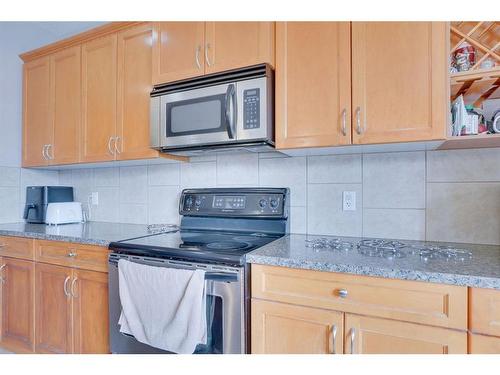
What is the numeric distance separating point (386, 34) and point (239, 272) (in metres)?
1.22

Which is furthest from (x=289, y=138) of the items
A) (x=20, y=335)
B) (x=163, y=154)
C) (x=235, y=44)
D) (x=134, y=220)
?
(x=20, y=335)

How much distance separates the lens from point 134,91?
1925mm

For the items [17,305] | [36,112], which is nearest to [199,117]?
[36,112]

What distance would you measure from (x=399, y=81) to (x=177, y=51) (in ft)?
4.00

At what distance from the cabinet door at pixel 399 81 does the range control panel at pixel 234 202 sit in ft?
1.97

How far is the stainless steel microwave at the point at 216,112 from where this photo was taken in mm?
1518

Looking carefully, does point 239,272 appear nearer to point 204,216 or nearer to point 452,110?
point 204,216

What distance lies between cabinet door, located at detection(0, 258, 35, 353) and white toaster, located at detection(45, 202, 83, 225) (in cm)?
36

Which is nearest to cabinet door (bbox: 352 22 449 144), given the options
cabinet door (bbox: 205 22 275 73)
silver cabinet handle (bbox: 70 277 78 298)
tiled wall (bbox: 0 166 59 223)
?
cabinet door (bbox: 205 22 275 73)

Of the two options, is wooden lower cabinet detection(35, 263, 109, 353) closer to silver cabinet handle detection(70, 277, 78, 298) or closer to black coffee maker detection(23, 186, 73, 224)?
silver cabinet handle detection(70, 277, 78, 298)

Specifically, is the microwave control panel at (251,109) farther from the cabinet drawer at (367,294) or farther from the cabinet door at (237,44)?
the cabinet drawer at (367,294)

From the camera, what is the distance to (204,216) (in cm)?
193

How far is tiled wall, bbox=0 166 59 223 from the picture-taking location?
2.33m

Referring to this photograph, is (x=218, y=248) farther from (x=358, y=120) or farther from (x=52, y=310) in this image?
(x=52, y=310)
